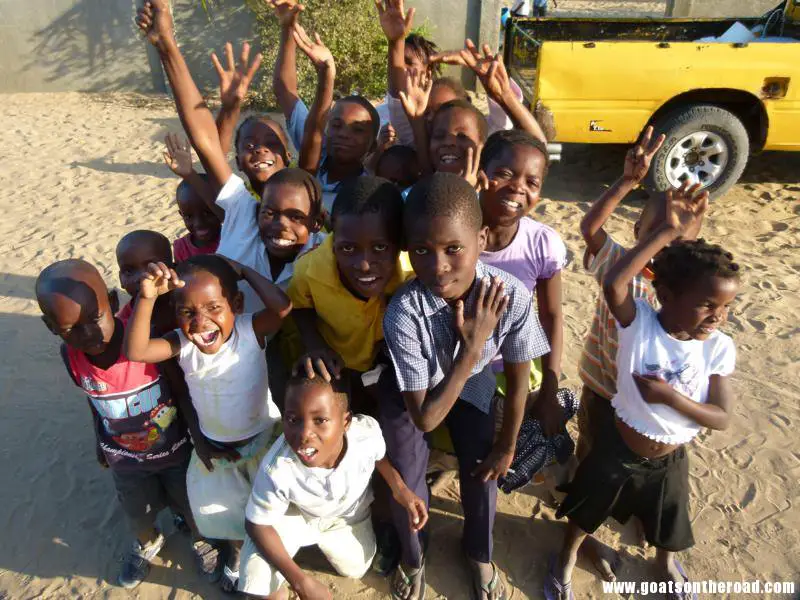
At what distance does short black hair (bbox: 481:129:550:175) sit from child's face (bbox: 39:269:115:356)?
1.55 meters

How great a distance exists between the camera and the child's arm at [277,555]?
2.06m

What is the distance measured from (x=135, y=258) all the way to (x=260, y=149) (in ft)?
2.52

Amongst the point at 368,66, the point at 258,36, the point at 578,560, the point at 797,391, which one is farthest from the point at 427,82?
the point at 258,36

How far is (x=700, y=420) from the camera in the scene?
2.09 metres

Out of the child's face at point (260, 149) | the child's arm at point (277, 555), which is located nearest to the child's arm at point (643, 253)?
the child's arm at point (277, 555)

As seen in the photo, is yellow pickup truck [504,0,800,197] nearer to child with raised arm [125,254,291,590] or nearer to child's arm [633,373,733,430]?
child's arm [633,373,733,430]

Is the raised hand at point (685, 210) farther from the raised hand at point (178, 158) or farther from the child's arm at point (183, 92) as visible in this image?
the raised hand at point (178, 158)

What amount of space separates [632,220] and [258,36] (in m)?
6.53

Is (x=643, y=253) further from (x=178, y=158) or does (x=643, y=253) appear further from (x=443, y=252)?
(x=178, y=158)

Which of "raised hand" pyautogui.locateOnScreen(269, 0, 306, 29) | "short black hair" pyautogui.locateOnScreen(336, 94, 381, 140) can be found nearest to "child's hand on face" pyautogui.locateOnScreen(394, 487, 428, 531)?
"short black hair" pyautogui.locateOnScreen(336, 94, 381, 140)

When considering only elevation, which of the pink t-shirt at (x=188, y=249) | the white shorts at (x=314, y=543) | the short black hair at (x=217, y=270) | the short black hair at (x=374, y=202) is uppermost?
the short black hair at (x=374, y=202)

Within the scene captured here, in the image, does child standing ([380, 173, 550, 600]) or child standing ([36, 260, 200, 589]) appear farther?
child standing ([36, 260, 200, 589])

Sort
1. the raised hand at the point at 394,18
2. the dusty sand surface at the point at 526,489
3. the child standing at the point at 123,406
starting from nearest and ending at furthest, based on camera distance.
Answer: the child standing at the point at 123,406 → the dusty sand surface at the point at 526,489 → the raised hand at the point at 394,18

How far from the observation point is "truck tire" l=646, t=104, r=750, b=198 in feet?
16.4
